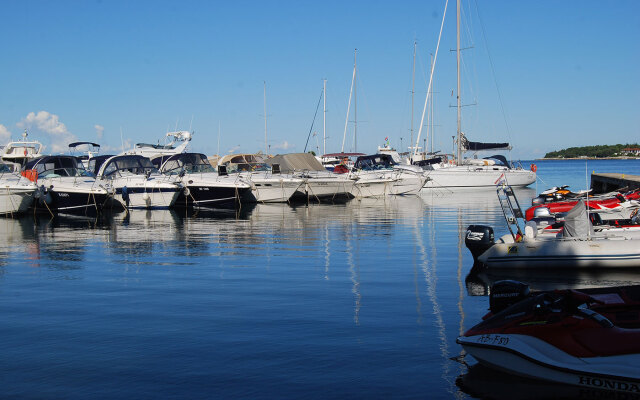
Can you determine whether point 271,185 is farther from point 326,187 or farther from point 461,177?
point 461,177

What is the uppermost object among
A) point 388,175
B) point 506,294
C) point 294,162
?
point 294,162

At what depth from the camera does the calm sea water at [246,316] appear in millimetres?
7180

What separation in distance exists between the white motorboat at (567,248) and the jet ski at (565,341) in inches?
231

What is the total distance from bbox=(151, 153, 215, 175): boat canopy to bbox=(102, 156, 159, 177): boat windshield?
105 centimetres

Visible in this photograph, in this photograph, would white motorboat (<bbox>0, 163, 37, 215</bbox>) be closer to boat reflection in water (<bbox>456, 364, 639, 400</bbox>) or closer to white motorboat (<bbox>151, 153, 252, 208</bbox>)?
white motorboat (<bbox>151, 153, 252, 208</bbox>)

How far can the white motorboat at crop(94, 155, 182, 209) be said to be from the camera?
32.0 meters

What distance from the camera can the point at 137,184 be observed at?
106 feet

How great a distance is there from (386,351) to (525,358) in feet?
5.75

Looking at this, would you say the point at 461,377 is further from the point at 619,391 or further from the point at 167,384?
the point at 167,384

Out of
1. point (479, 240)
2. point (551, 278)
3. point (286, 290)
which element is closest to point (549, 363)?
point (286, 290)

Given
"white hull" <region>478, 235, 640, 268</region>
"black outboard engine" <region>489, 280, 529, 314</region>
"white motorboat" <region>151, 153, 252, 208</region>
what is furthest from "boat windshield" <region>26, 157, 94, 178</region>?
"black outboard engine" <region>489, 280, 529, 314</region>

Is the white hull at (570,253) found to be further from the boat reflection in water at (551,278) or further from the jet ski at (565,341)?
the jet ski at (565,341)

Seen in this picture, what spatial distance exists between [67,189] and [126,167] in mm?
4580

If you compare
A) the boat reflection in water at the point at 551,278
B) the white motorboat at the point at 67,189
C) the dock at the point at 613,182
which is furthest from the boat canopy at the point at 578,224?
the white motorboat at the point at 67,189
